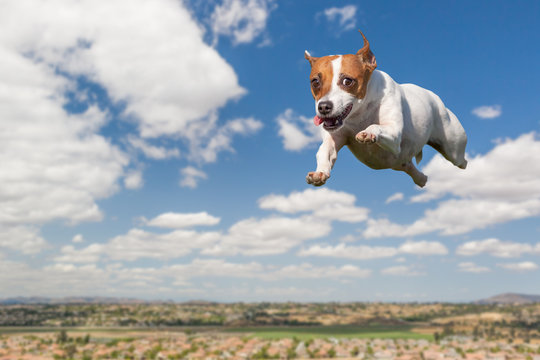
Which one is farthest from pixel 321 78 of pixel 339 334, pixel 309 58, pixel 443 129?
pixel 339 334

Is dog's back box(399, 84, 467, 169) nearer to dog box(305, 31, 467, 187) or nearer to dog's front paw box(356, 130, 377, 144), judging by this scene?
dog box(305, 31, 467, 187)

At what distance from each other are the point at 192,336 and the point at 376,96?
605ft

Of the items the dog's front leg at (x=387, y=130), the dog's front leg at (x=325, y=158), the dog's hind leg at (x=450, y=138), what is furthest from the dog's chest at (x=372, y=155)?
the dog's hind leg at (x=450, y=138)

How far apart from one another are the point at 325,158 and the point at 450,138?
4.59 feet

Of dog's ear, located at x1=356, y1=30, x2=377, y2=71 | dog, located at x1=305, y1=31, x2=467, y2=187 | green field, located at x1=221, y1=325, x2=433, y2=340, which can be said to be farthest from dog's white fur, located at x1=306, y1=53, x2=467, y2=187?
green field, located at x1=221, y1=325, x2=433, y2=340

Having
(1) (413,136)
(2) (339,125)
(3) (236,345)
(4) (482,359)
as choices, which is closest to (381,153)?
(1) (413,136)

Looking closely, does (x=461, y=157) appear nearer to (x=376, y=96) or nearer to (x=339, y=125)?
(x=376, y=96)

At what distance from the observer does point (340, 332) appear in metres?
198

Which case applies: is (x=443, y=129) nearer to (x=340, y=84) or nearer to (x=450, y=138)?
(x=450, y=138)

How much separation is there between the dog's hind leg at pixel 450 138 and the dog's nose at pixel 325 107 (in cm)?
153

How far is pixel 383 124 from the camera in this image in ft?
10.1

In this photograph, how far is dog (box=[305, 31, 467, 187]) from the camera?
113 inches

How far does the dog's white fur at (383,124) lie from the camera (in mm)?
2869

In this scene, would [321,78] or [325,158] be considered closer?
[321,78]
